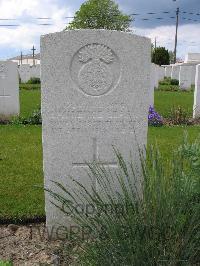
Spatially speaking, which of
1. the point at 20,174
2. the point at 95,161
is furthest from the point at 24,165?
the point at 95,161

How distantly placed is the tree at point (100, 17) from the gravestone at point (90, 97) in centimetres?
4531

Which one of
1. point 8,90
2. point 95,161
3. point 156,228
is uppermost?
point 8,90

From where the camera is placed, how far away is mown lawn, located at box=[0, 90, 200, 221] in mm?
4156

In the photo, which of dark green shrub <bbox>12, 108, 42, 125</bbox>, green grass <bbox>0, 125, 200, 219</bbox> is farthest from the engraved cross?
dark green shrub <bbox>12, 108, 42, 125</bbox>

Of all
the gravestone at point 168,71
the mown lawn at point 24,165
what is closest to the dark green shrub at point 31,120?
the mown lawn at point 24,165

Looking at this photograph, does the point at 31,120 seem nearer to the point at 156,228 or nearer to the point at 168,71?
the point at 156,228

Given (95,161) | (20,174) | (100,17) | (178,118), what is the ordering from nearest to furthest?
1. (95,161)
2. (20,174)
3. (178,118)
4. (100,17)

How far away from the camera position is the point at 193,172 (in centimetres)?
282

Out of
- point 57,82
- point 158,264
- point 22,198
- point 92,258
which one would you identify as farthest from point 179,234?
point 22,198

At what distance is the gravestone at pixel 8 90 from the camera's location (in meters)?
10.4

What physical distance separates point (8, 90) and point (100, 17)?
40.7 metres

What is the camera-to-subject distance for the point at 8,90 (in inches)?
411

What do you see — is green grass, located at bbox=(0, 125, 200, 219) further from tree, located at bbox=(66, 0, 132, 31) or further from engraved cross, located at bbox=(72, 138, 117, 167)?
tree, located at bbox=(66, 0, 132, 31)

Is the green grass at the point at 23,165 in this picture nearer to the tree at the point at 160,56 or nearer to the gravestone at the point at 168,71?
the gravestone at the point at 168,71
